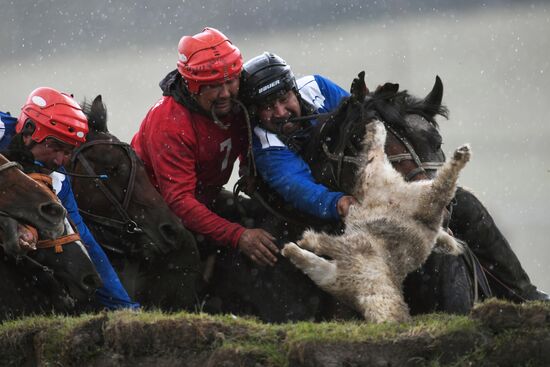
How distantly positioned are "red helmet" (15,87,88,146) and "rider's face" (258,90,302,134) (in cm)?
99

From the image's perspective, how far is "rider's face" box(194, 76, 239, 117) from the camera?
6.16 meters

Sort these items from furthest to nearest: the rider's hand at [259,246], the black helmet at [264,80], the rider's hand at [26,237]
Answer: the black helmet at [264,80] < the rider's hand at [259,246] < the rider's hand at [26,237]

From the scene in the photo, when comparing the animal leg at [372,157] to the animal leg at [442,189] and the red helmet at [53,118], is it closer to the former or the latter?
the animal leg at [442,189]

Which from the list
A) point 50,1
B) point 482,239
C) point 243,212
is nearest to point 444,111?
point 482,239

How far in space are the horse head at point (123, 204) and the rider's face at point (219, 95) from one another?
24.4 inches

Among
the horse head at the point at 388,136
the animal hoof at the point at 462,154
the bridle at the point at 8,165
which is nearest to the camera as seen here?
the animal hoof at the point at 462,154

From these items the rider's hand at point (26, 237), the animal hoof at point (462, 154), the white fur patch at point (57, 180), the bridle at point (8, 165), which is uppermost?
the animal hoof at point (462, 154)

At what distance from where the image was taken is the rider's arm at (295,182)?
557 centimetres

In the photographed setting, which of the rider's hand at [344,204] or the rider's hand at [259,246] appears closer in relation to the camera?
the rider's hand at [344,204]

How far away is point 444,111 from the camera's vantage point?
604 cm

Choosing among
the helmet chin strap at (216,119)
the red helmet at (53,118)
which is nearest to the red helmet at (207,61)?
the helmet chin strap at (216,119)

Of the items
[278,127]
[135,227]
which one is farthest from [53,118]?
[278,127]

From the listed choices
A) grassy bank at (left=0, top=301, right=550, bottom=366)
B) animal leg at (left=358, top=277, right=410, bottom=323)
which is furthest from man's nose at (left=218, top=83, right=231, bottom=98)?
grassy bank at (left=0, top=301, right=550, bottom=366)

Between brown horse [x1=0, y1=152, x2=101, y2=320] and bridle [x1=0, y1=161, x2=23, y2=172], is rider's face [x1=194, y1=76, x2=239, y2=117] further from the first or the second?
bridle [x1=0, y1=161, x2=23, y2=172]
